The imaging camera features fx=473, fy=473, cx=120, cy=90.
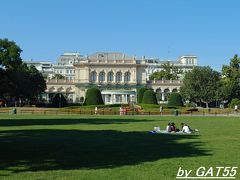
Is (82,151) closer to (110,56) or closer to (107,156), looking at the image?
(107,156)

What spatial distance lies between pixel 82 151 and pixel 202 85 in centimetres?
7891

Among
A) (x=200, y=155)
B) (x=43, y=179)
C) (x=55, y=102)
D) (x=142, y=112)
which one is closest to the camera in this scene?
(x=43, y=179)

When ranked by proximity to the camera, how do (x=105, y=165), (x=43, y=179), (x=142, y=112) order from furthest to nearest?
(x=142, y=112)
(x=105, y=165)
(x=43, y=179)

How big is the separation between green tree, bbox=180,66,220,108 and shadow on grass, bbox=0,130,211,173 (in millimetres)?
72337

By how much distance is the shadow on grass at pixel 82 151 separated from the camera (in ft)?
44.9

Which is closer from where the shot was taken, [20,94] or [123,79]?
[20,94]

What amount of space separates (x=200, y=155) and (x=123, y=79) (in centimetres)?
11961

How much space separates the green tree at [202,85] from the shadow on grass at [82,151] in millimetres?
72337

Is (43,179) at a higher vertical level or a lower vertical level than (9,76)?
lower

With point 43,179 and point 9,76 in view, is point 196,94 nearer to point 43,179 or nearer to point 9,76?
point 9,76

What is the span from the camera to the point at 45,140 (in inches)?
787

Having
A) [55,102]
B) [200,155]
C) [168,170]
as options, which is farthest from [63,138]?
[55,102]

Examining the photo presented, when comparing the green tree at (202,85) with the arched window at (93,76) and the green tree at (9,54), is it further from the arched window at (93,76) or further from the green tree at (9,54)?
the arched window at (93,76)

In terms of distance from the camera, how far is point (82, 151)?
16.6m
